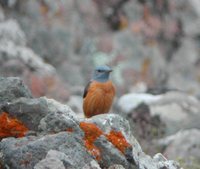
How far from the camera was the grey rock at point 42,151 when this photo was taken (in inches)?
303

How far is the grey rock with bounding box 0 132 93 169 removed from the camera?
303 inches

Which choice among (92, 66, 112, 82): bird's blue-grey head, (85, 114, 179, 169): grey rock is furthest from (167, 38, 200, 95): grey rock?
(85, 114, 179, 169): grey rock

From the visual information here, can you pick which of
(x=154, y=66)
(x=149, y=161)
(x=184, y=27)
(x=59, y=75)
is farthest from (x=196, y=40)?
(x=149, y=161)

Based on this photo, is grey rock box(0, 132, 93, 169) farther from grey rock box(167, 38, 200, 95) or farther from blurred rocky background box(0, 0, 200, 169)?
grey rock box(167, 38, 200, 95)

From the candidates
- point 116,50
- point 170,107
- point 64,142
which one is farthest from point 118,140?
point 116,50

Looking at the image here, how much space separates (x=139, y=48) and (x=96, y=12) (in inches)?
73.8

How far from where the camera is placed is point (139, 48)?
24.9m

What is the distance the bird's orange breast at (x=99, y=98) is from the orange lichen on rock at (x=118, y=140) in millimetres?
3992

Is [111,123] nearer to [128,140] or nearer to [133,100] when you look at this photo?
[128,140]

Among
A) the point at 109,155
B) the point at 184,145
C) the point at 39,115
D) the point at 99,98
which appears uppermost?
the point at 39,115

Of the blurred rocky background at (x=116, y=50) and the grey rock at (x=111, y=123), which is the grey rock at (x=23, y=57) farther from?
the grey rock at (x=111, y=123)

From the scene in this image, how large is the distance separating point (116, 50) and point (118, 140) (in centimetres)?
1600

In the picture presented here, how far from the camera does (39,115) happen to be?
340 inches

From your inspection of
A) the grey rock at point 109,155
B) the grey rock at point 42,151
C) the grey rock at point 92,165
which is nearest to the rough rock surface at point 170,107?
the grey rock at point 109,155
